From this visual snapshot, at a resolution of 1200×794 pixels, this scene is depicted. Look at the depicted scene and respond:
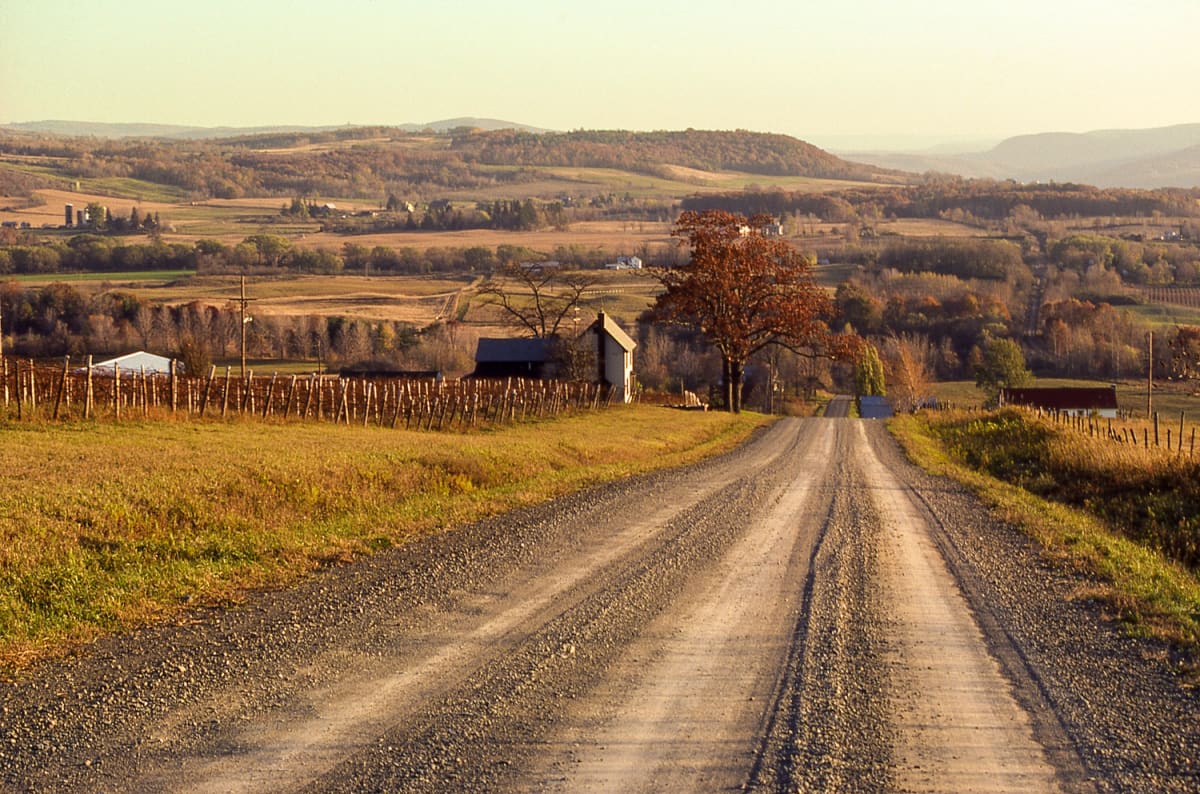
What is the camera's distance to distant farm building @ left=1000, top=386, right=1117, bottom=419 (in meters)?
75.2

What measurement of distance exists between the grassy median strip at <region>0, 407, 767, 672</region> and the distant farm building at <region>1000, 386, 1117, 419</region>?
185 ft

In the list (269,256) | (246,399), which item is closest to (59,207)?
A: (269,256)

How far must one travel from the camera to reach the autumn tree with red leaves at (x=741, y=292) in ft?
172

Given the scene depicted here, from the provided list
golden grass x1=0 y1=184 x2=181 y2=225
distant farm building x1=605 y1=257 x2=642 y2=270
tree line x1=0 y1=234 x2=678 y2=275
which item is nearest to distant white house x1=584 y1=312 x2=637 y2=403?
tree line x1=0 y1=234 x2=678 y2=275

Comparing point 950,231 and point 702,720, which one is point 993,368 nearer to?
point 702,720

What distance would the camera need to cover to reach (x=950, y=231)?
612 ft

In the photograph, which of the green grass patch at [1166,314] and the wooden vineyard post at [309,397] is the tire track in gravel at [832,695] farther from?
the green grass patch at [1166,314]

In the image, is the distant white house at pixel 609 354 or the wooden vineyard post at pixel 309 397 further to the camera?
the distant white house at pixel 609 354

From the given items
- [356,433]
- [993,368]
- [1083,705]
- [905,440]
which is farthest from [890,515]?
[993,368]

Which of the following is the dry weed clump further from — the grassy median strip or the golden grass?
the golden grass

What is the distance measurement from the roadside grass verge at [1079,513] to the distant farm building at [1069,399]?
4006 centimetres

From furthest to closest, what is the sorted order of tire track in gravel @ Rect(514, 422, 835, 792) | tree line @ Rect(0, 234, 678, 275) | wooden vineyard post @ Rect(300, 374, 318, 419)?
tree line @ Rect(0, 234, 678, 275) < wooden vineyard post @ Rect(300, 374, 318, 419) < tire track in gravel @ Rect(514, 422, 835, 792)

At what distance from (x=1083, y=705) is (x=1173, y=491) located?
1436cm

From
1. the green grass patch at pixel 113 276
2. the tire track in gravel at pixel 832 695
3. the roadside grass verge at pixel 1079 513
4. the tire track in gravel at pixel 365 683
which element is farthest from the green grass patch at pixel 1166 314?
the tire track in gravel at pixel 365 683
